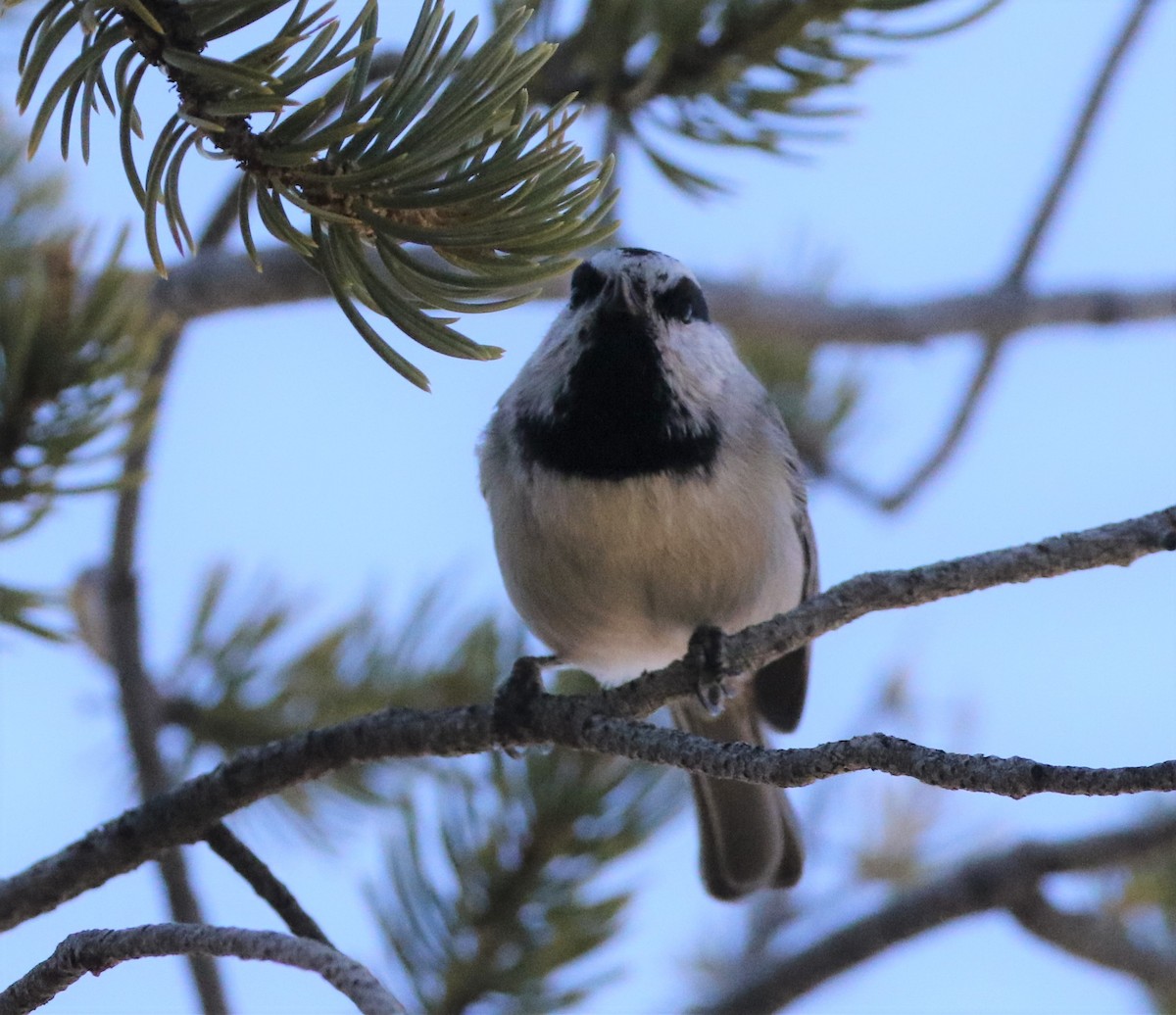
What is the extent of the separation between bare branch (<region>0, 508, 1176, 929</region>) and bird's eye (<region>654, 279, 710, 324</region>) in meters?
0.71

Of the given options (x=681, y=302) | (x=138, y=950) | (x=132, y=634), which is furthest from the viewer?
(x=681, y=302)

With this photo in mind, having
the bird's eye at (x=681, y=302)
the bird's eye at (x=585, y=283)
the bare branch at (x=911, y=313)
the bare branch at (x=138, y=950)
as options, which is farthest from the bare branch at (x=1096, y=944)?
the bare branch at (x=138, y=950)

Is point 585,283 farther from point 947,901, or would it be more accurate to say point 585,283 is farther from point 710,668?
point 947,901

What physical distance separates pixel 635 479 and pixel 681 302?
38 centimetres

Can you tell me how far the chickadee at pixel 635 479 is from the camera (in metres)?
2.13

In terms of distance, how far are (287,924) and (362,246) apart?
25.9 inches

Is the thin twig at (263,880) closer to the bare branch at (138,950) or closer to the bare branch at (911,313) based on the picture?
the bare branch at (138,950)

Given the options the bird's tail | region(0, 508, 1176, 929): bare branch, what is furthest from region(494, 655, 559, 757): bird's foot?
the bird's tail

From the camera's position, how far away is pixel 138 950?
3.46 ft

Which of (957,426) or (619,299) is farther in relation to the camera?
(957,426)

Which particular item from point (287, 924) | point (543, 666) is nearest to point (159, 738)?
point (543, 666)

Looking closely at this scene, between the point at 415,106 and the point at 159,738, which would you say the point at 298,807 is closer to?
the point at 159,738

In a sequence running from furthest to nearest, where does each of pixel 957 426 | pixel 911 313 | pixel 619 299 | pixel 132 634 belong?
pixel 957 426, pixel 911 313, pixel 619 299, pixel 132 634

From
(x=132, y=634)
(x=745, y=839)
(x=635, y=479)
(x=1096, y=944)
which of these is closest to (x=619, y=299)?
(x=635, y=479)
